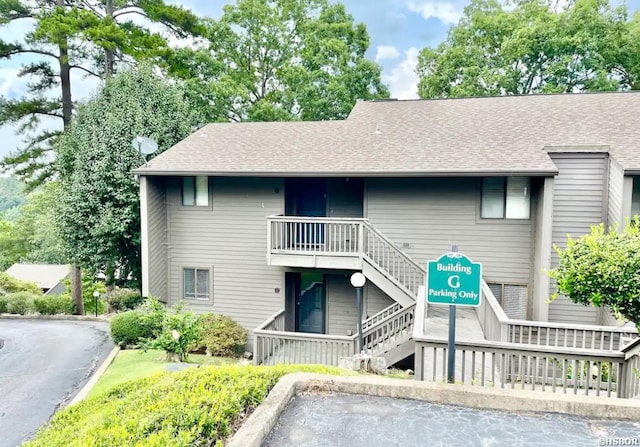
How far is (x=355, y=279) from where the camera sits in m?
8.17

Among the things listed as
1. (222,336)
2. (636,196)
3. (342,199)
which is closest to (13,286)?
(222,336)

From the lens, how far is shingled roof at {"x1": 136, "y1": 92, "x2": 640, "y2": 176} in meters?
10.2

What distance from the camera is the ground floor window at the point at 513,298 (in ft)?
34.2

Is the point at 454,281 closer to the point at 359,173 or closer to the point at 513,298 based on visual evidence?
the point at 359,173

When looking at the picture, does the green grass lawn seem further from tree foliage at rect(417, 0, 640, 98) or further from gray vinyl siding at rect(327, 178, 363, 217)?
tree foliage at rect(417, 0, 640, 98)

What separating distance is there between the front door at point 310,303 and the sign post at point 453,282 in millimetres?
7777

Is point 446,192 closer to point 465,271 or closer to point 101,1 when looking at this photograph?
point 465,271

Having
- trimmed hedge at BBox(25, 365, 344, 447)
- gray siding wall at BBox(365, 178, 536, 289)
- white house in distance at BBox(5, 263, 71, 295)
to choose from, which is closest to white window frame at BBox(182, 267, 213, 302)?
gray siding wall at BBox(365, 178, 536, 289)

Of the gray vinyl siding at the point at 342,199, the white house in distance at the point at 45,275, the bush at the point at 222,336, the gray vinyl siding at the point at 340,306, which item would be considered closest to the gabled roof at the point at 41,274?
the white house in distance at the point at 45,275

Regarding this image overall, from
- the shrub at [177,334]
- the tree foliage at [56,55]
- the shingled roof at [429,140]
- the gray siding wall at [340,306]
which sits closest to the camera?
the shrub at [177,334]

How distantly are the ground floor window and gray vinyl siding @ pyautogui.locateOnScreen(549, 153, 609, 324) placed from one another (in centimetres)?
58

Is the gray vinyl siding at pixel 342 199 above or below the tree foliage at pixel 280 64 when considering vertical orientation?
below

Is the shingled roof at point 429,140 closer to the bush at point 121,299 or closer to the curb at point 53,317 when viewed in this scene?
the bush at point 121,299

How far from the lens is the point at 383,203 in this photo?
1130 centimetres
